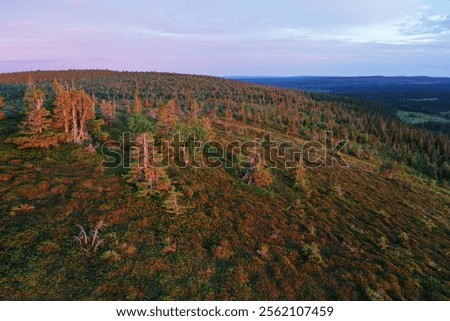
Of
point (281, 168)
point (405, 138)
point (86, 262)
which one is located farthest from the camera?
point (405, 138)

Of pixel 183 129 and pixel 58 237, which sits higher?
pixel 183 129

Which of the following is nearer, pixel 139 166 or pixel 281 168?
pixel 139 166

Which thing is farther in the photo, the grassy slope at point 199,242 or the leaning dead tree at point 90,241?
the leaning dead tree at point 90,241

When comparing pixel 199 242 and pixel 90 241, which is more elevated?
pixel 90 241

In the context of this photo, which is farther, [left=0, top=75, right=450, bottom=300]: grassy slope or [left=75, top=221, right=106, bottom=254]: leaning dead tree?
[left=75, top=221, right=106, bottom=254]: leaning dead tree

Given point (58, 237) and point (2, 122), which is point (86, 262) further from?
point (2, 122)

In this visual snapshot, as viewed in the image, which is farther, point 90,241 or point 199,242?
point 199,242
